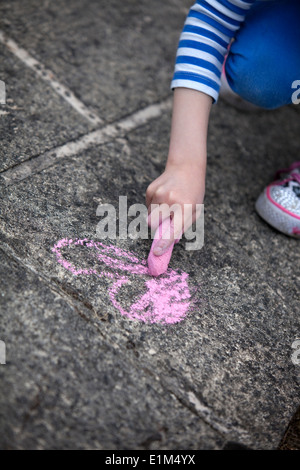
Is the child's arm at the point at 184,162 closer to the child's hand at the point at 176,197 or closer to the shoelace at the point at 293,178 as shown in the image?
the child's hand at the point at 176,197

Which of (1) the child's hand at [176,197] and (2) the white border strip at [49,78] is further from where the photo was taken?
(2) the white border strip at [49,78]

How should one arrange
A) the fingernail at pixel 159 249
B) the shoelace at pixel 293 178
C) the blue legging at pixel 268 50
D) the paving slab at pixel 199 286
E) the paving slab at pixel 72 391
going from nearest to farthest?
the paving slab at pixel 72 391
the paving slab at pixel 199 286
the fingernail at pixel 159 249
the blue legging at pixel 268 50
the shoelace at pixel 293 178

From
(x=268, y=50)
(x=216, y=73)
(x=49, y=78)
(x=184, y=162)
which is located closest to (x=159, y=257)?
(x=184, y=162)

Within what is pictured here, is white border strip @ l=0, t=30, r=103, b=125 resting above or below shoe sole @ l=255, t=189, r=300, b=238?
above

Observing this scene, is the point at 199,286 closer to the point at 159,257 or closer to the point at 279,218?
the point at 159,257

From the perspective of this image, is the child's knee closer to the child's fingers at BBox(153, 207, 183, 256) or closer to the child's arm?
the child's arm

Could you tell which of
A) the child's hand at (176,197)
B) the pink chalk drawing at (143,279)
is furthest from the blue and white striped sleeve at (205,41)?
the pink chalk drawing at (143,279)

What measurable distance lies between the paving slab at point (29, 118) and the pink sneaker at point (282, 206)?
552 mm

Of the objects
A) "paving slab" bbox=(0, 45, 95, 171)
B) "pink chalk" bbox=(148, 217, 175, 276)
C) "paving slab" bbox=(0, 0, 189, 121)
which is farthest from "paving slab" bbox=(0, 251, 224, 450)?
"paving slab" bbox=(0, 0, 189, 121)

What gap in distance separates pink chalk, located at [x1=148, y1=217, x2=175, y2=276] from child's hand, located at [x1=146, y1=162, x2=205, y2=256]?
0.01m

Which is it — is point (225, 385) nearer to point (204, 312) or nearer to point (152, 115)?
point (204, 312)

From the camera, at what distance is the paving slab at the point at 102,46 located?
57.8 inches

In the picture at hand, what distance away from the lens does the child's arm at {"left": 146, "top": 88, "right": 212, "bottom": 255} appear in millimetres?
1038

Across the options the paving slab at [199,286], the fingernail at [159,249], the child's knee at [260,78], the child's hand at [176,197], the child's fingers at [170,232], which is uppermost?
the child's knee at [260,78]
